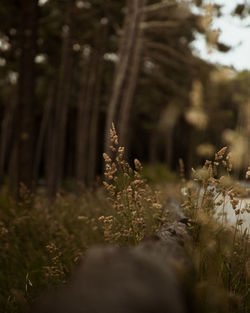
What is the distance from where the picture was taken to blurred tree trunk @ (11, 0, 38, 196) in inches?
305

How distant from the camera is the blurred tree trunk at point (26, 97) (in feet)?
25.4

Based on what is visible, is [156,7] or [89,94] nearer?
[156,7]

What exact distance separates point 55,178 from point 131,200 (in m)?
8.25

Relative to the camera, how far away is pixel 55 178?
35.0 feet

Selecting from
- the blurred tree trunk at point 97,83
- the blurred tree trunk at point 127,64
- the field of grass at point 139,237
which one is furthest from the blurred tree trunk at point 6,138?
the field of grass at point 139,237

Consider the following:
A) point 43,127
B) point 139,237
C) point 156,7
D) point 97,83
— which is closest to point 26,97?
point 156,7

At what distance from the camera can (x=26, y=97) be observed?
7.79 meters

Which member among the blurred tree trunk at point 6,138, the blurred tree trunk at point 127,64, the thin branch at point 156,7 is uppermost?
the thin branch at point 156,7

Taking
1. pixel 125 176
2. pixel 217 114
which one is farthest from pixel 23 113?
pixel 217 114

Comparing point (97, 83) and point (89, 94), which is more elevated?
point (97, 83)

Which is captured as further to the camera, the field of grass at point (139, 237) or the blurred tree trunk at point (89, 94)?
the blurred tree trunk at point (89, 94)

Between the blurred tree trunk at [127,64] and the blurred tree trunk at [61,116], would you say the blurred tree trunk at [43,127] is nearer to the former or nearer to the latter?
the blurred tree trunk at [61,116]

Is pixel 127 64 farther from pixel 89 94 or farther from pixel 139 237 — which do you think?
pixel 139 237

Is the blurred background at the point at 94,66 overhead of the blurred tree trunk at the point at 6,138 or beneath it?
overhead
